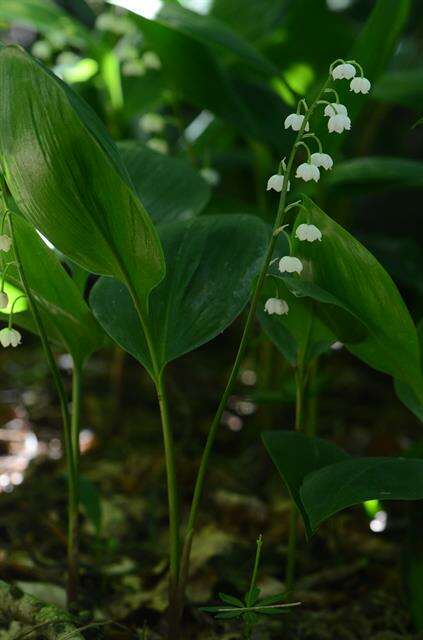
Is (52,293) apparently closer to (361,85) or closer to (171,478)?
(171,478)

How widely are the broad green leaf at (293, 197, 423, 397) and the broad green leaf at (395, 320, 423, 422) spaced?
7 centimetres

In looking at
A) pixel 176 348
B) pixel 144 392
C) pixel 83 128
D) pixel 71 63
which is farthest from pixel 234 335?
pixel 83 128

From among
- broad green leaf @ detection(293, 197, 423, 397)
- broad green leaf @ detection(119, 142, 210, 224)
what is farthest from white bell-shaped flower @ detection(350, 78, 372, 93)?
broad green leaf @ detection(119, 142, 210, 224)

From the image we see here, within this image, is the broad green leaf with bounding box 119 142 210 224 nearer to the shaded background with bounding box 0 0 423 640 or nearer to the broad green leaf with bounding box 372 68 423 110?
the shaded background with bounding box 0 0 423 640

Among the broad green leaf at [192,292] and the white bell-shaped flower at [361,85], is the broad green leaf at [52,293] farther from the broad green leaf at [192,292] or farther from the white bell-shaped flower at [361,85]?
the white bell-shaped flower at [361,85]

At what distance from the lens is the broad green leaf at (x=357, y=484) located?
3.26 ft

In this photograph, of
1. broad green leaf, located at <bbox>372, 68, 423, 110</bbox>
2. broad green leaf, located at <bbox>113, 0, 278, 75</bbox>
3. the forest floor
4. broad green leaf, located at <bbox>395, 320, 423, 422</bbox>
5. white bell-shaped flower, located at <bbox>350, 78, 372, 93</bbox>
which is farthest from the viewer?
broad green leaf, located at <bbox>372, 68, 423, 110</bbox>

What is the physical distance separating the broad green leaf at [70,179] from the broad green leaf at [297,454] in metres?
0.30

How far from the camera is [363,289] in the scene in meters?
1.13

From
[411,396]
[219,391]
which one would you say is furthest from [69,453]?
[219,391]

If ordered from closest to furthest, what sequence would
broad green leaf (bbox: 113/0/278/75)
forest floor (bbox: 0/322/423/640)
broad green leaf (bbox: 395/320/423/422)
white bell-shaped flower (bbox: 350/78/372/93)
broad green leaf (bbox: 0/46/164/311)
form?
broad green leaf (bbox: 0/46/164/311), white bell-shaped flower (bbox: 350/78/372/93), broad green leaf (bbox: 395/320/423/422), forest floor (bbox: 0/322/423/640), broad green leaf (bbox: 113/0/278/75)

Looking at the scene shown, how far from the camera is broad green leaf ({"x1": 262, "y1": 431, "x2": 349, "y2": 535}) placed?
1.13m

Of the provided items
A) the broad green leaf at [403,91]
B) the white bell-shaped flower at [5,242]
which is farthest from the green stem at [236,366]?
the broad green leaf at [403,91]

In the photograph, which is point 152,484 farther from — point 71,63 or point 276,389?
point 71,63
